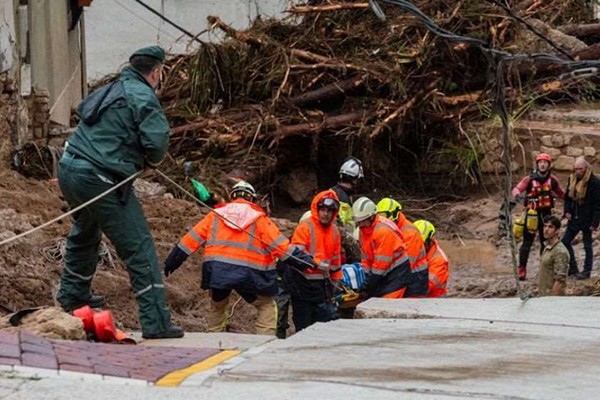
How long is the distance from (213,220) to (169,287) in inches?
87.1

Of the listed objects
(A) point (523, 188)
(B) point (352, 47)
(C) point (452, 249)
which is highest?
(B) point (352, 47)

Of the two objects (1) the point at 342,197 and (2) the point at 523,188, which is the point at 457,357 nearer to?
(1) the point at 342,197

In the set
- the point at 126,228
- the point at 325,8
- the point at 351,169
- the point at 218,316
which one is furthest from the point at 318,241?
the point at 325,8

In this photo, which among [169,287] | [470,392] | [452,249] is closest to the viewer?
[470,392]

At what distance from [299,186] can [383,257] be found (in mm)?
9041

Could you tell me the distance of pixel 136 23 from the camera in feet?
73.4

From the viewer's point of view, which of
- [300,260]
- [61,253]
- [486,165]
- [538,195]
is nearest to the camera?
[300,260]

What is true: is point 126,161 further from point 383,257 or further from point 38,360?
point 383,257

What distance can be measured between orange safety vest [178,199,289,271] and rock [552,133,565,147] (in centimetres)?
952

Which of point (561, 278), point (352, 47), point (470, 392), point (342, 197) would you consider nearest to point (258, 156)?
point (352, 47)

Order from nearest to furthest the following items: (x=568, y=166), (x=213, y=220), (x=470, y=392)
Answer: (x=470, y=392)
(x=213, y=220)
(x=568, y=166)

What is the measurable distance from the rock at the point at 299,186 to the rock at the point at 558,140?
3.67 m

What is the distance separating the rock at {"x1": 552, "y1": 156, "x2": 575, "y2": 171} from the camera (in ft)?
57.7

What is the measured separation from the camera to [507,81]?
1839 cm
